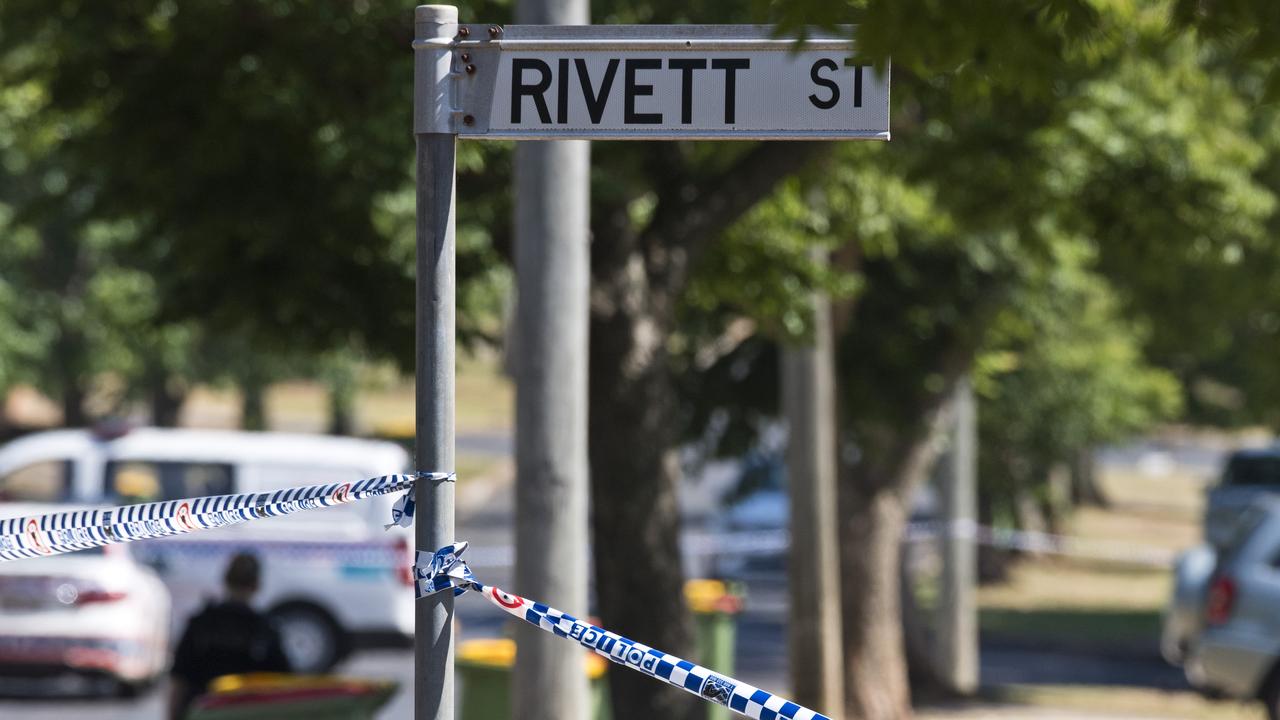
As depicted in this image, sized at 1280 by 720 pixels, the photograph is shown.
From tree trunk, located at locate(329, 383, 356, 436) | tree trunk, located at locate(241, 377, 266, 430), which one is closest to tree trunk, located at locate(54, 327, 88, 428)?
tree trunk, located at locate(241, 377, 266, 430)

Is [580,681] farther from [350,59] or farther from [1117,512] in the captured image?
[1117,512]

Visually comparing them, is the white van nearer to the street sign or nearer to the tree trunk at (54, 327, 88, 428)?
the street sign

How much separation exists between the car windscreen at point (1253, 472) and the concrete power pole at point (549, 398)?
15972 mm

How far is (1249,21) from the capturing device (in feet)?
13.2

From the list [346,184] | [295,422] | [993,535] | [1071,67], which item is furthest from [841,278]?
[295,422]

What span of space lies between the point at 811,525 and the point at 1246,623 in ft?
9.97

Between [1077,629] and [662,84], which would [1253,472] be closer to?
[1077,629]

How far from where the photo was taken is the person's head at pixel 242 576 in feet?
26.7

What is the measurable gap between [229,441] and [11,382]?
13.3 metres

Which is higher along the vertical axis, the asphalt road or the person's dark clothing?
the person's dark clothing

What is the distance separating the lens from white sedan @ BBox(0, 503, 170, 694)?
12.7 m

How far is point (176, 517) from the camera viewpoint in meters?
3.79

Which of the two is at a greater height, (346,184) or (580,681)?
(346,184)

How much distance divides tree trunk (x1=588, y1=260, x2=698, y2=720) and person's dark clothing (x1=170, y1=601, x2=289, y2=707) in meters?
1.63
